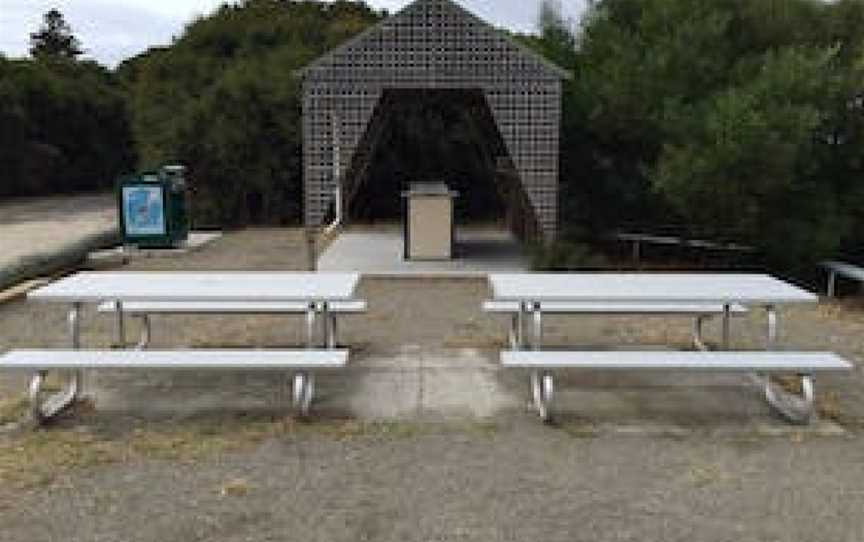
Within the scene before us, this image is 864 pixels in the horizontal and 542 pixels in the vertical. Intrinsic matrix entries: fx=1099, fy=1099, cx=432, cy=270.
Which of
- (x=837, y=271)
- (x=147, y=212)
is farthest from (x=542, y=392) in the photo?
(x=147, y=212)

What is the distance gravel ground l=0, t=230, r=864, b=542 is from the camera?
176 inches

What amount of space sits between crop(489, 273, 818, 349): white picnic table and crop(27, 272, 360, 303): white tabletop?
3.28 ft

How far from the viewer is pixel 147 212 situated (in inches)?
596

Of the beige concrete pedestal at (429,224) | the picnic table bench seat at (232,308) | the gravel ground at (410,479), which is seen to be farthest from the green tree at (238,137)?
the gravel ground at (410,479)

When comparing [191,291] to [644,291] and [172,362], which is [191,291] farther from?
[644,291]

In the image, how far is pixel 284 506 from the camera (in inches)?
185

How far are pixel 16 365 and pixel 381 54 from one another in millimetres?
7741

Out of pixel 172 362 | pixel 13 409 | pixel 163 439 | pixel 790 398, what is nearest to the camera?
pixel 163 439

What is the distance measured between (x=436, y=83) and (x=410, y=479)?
325 inches

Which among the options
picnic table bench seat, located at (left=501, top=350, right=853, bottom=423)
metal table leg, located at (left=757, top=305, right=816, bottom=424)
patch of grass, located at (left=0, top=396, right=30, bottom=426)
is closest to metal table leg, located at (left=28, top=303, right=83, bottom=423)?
patch of grass, located at (left=0, top=396, right=30, bottom=426)

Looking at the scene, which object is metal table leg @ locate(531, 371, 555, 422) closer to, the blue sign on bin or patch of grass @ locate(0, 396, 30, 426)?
patch of grass @ locate(0, 396, 30, 426)

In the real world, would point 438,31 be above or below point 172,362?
above

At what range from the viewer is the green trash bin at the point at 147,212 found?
1514 centimetres

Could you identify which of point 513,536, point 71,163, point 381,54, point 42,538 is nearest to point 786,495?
point 513,536
